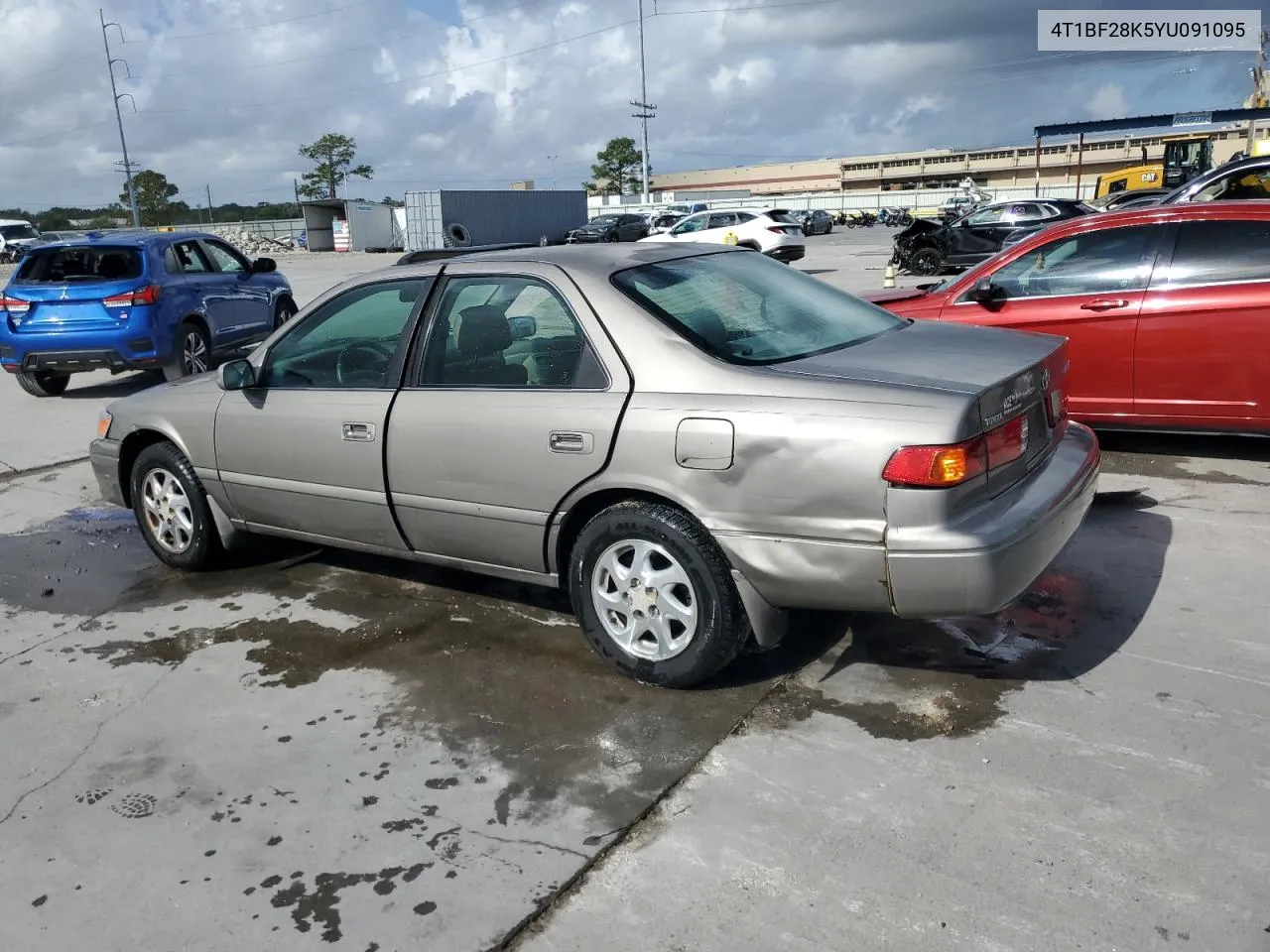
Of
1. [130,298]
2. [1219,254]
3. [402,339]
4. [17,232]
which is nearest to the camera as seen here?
[402,339]

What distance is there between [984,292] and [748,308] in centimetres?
313

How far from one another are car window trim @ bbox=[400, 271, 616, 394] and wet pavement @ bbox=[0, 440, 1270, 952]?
1053 millimetres

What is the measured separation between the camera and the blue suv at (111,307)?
998 cm

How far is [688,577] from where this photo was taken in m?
3.50

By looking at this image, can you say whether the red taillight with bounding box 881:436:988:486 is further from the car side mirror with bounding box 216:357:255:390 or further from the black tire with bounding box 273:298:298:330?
the black tire with bounding box 273:298:298:330

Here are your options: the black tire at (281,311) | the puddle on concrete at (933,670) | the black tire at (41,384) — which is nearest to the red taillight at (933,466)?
the puddle on concrete at (933,670)

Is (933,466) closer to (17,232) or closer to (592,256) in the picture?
(592,256)

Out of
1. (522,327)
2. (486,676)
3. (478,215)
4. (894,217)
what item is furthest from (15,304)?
(894,217)

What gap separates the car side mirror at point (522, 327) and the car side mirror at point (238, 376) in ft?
4.52

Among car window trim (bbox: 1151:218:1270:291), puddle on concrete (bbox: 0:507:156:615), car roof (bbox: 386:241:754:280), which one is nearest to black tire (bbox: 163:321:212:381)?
puddle on concrete (bbox: 0:507:156:615)

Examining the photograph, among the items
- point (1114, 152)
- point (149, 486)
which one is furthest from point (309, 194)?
point (149, 486)

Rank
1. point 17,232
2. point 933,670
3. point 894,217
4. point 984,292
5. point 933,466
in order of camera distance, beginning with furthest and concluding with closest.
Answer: point 894,217
point 17,232
point 984,292
point 933,670
point 933,466

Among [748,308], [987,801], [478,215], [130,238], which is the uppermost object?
[478,215]

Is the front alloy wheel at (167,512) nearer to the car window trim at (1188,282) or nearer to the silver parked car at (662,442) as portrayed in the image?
the silver parked car at (662,442)
